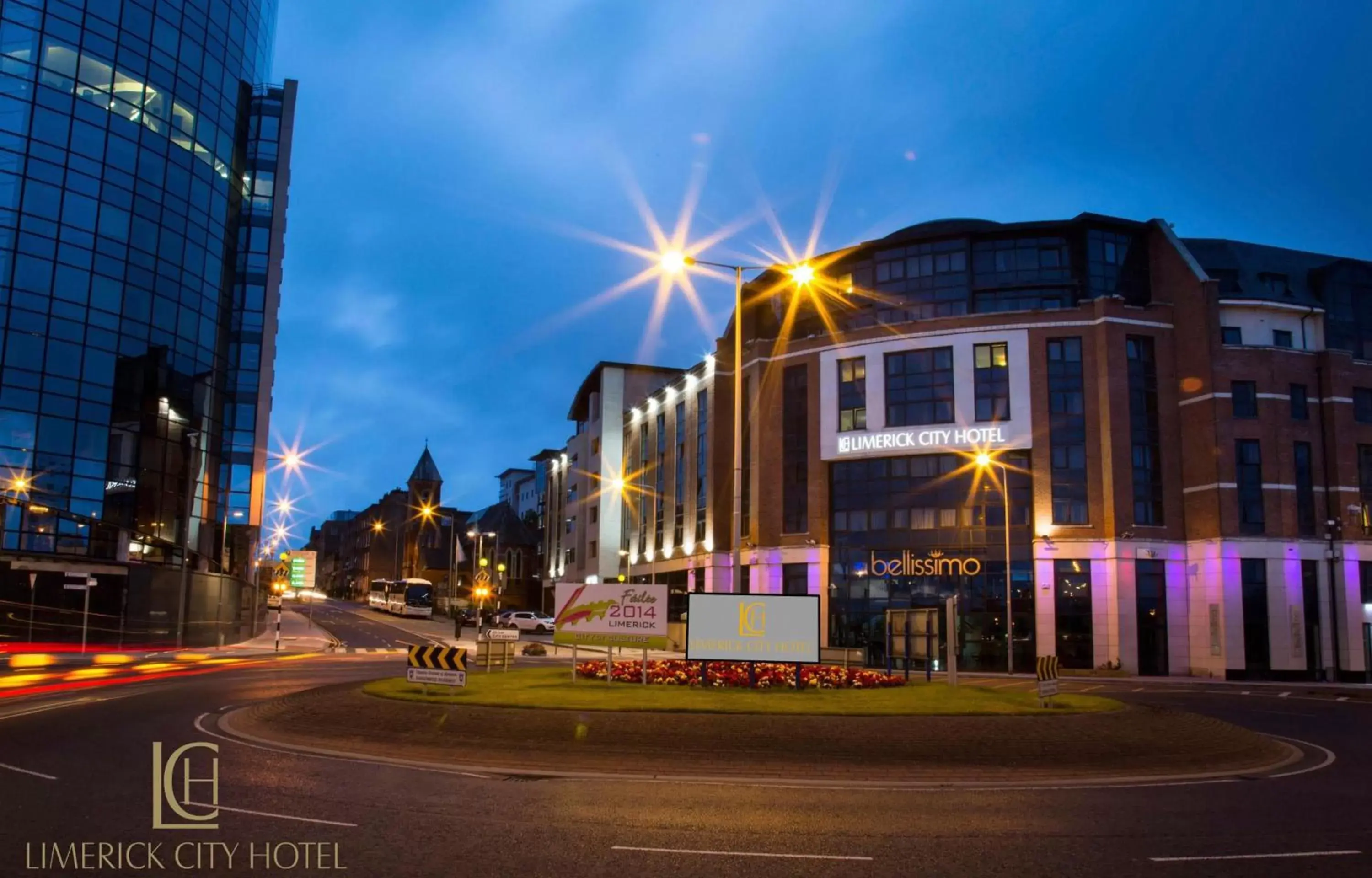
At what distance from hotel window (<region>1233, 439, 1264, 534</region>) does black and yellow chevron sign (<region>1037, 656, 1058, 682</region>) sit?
121 ft

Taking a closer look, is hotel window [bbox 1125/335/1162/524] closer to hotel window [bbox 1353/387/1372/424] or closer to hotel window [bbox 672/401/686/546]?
hotel window [bbox 1353/387/1372/424]

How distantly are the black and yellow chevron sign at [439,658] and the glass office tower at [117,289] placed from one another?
32.6 m

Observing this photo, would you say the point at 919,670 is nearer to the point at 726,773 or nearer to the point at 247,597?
the point at 726,773

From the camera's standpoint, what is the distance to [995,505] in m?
56.6

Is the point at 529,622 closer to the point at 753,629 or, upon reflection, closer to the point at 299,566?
the point at 299,566

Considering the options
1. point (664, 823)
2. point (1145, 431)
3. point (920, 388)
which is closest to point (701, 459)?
point (920, 388)

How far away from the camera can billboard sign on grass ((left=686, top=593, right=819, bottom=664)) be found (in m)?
23.5

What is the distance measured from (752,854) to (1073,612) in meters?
48.7

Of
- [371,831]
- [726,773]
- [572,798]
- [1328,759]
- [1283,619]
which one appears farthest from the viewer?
[1283,619]

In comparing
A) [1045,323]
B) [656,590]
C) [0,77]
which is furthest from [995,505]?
[0,77]

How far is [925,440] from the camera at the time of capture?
2288 inches

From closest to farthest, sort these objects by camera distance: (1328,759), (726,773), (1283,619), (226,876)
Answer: (226,876), (726,773), (1328,759), (1283,619)

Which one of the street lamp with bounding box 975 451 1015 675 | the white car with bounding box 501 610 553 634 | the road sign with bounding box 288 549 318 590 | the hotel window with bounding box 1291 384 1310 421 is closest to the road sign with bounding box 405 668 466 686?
the street lamp with bounding box 975 451 1015 675

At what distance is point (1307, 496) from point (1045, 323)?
51.6 feet
